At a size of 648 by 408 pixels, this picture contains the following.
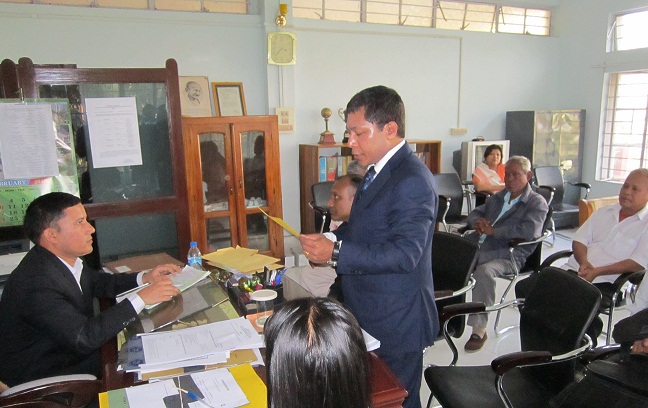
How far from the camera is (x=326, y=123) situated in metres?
5.25

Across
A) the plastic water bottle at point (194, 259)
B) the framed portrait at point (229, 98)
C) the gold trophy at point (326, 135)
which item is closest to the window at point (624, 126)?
the gold trophy at point (326, 135)

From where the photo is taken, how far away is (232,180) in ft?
14.7

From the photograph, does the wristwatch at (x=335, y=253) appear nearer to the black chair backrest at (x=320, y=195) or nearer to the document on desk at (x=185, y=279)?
the document on desk at (x=185, y=279)

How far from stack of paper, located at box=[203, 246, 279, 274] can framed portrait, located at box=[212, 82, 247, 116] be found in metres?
2.71

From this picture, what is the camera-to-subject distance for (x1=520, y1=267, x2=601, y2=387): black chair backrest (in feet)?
5.97

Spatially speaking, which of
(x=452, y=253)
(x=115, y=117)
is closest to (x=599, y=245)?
(x=452, y=253)

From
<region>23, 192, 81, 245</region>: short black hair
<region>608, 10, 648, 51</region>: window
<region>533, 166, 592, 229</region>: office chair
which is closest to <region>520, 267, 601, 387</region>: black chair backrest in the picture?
<region>23, 192, 81, 245</region>: short black hair

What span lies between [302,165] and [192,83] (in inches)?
56.8

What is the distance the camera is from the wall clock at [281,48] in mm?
4875

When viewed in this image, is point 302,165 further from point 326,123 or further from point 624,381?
point 624,381

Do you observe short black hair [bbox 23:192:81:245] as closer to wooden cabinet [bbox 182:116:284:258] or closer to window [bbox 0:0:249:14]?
wooden cabinet [bbox 182:116:284:258]

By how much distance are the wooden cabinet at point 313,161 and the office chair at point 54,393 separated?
368cm

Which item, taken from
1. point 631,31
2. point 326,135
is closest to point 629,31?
point 631,31

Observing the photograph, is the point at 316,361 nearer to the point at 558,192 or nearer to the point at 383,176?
the point at 383,176
